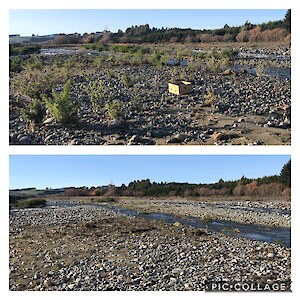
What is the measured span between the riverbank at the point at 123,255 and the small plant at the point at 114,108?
4.69ft

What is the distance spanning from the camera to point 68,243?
435cm

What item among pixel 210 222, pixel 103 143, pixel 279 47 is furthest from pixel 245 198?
pixel 279 47

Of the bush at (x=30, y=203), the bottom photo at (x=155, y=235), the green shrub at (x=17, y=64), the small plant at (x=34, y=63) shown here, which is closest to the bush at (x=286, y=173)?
the bottom photo at (x=155, y=235)

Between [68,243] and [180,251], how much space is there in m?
1.27

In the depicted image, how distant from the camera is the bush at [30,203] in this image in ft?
13.8

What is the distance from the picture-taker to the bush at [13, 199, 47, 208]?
4214 mm

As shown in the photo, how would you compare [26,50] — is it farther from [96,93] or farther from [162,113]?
[162,113]

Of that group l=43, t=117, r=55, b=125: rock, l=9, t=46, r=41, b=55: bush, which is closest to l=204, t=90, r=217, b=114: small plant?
l=43, t=117, r=55, b=125: rock

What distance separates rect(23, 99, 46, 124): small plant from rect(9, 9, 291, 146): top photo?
1cm

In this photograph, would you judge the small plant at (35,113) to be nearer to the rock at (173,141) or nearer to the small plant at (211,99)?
the rock at (173,141)

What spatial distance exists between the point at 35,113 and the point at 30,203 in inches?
40.0

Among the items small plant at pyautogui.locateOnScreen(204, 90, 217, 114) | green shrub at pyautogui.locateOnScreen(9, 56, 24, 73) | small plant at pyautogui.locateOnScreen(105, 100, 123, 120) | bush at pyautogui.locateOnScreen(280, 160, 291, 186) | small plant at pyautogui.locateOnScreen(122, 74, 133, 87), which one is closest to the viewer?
bush at pyautogui.locateOnScreen(280, 160, 291, 186)

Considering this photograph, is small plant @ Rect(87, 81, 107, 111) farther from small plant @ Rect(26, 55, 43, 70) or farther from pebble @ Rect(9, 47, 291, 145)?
small plant @ Rect(26, 55, 43, 70)

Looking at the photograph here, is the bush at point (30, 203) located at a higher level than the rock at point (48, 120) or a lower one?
lower
